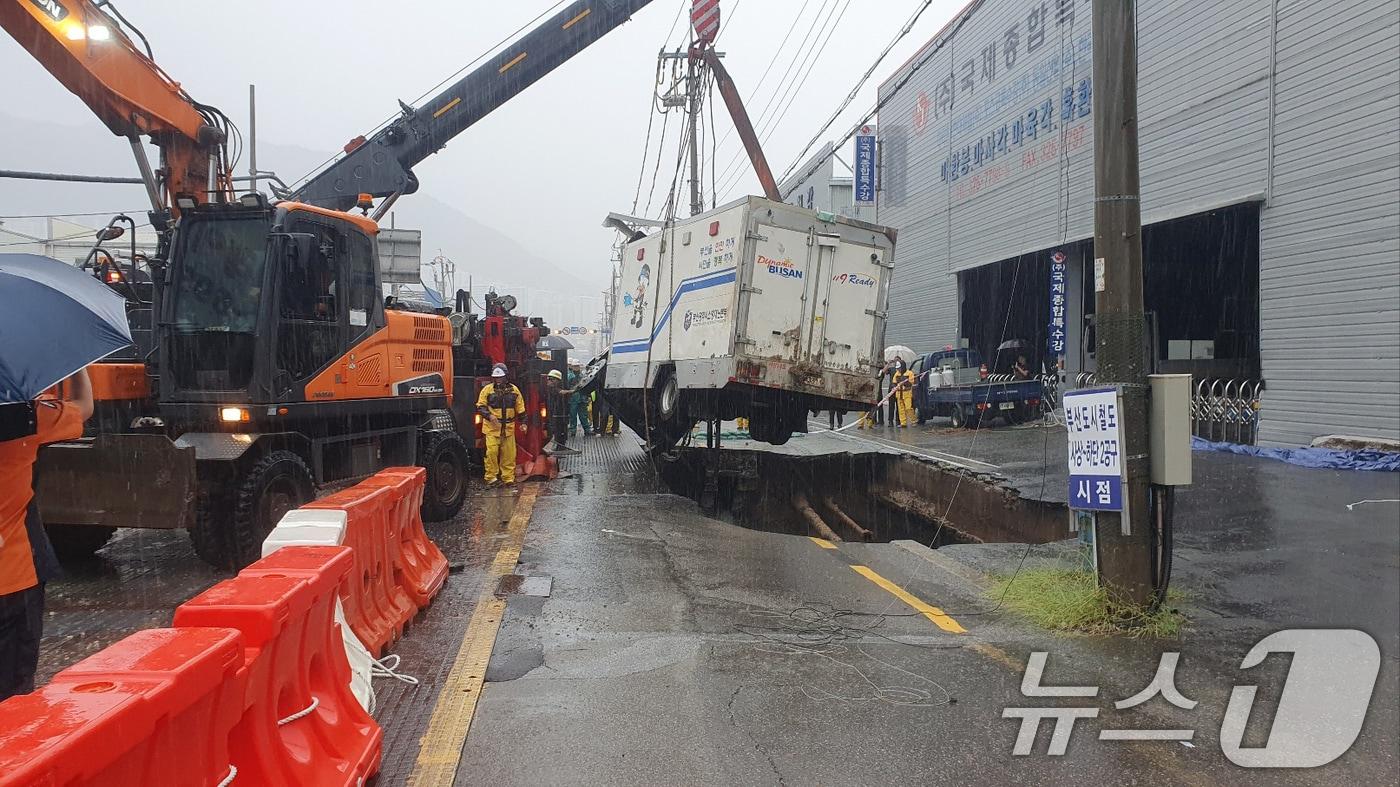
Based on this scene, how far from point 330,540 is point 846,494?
37.2 feet

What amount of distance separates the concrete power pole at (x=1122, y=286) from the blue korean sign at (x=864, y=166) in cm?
2645

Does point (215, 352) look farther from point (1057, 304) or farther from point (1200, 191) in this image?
point (1057, 304)

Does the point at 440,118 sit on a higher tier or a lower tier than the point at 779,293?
higher

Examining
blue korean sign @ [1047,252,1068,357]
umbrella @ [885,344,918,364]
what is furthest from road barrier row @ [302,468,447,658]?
umbrella @ [885,344,918,364]

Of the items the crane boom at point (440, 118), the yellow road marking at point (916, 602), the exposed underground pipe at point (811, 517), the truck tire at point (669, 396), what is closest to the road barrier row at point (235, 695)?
the yellow road marking at point (916, 602)

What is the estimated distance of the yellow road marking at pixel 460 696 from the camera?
13.0 feet

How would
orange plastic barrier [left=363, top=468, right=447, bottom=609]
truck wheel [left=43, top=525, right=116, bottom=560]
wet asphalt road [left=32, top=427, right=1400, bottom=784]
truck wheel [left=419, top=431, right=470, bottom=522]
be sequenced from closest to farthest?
wet asphalt road [left=32, top=427, right=1400, bottom=784]
orange plastic barrier [left=363, top=468, right=447, bottom=609]
truck wheel [left=43, top=525, right=116, bottom=560]
truck wheel [left=419, top=431, right=470, bottom=522]

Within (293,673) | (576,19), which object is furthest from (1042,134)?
(293,673)

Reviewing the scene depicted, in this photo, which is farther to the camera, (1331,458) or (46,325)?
(1331,458)

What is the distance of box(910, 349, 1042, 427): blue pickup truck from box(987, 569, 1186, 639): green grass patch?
14139mm

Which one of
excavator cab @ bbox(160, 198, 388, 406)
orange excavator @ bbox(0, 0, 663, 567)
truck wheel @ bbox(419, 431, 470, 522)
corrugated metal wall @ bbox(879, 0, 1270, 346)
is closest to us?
orange excavator @ bbox(0, 0, 663, 567)

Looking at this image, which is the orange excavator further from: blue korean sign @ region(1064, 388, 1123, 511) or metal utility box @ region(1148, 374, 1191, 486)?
metal utility box @ region(1148, 374, 1191, 486)
